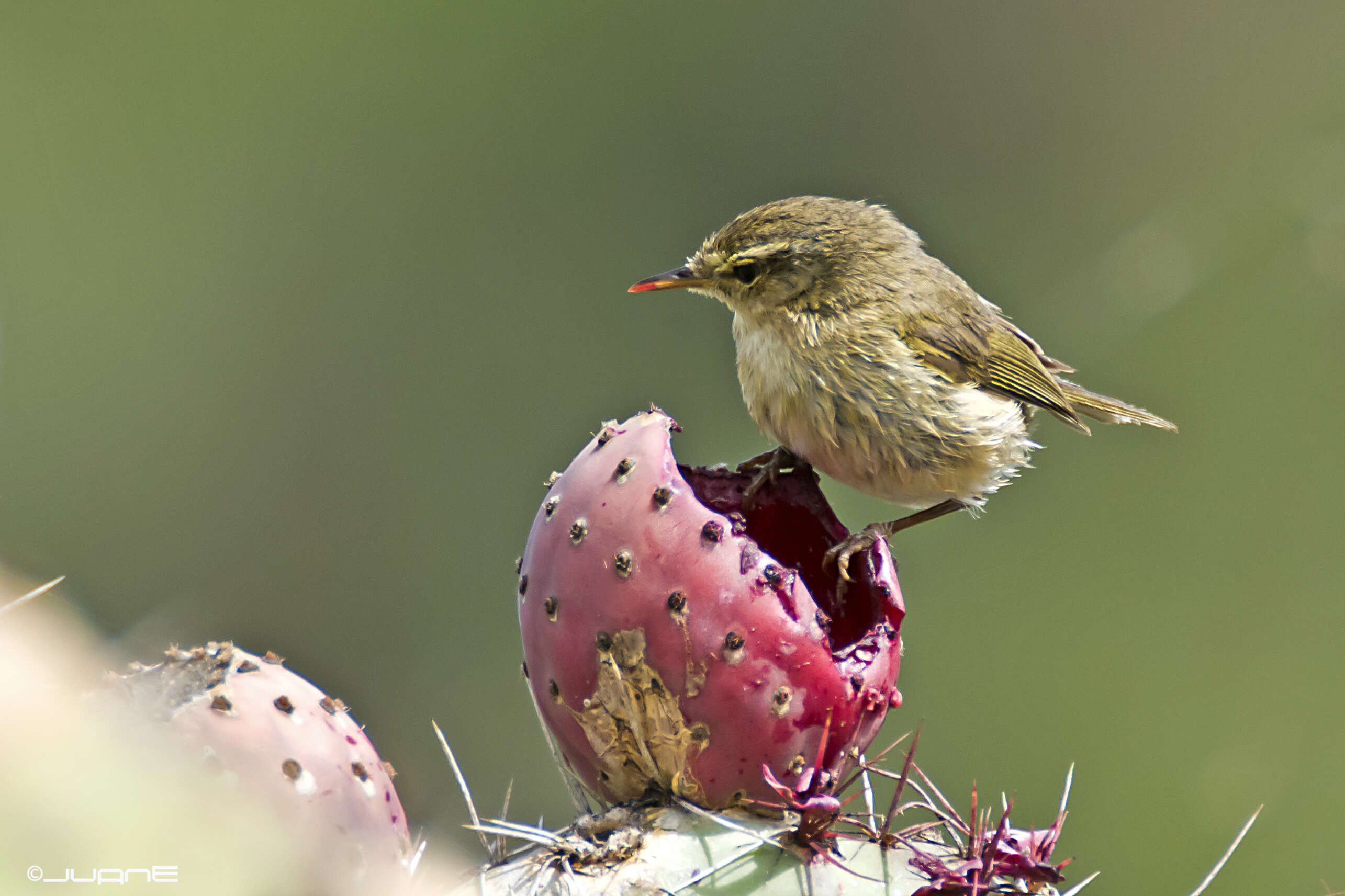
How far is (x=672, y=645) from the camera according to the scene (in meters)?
1.35

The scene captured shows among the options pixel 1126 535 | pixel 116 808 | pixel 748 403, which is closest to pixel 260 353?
pixel 1126 535

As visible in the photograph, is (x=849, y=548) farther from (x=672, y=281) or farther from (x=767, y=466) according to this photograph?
(x=672, y=281)

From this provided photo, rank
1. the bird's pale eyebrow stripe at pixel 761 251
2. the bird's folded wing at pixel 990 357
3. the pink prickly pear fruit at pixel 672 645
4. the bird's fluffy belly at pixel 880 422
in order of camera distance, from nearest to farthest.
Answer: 1. the pink prickly pear fruit at pixel 672 645
2. the bird's fluffy belly at pixel 880 422
3. the bird's pale eyebrow stripe at pixel 761 251
4. the bird's folded wing at pixel 990 357

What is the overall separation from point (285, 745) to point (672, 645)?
43 centimetres

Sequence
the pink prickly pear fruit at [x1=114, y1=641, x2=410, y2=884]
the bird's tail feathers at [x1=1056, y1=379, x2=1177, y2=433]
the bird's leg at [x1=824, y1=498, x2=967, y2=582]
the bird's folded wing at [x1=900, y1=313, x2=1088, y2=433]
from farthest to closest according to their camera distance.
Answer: the bird's tail feathers at [x1=1056, y1=379, x2=1177, y2=433]
the bird's folded wing at [x1=900, y1=313, x2=1088, y2=433]
the bird's leg at [x1=824, y1=498, x2=967, y2=582]
the pink prickly pear fruit at [x1=114, y1=641, x2=410, y2=884]

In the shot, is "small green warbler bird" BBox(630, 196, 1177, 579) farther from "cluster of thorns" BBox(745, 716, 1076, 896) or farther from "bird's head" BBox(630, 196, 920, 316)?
"cluster of thorns" BBox(745, 716, 1076, 896)

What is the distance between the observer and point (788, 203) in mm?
2055

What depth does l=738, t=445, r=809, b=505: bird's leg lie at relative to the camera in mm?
1547

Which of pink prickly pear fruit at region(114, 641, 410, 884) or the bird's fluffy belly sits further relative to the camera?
the bird's fluffy belly

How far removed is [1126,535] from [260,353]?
4.09 metres

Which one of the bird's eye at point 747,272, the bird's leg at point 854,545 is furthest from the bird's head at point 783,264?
the bird's leg at point 854,545

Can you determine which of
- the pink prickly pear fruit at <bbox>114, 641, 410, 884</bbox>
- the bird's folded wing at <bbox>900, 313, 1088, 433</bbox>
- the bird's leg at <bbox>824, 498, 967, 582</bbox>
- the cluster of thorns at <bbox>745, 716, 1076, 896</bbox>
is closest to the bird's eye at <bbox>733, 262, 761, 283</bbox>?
the bird's folded wing at <bbox>900, 313, 1088, 433</bbox>

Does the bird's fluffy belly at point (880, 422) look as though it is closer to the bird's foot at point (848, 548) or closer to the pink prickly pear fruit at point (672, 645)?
the bird's foot at point (848, 548)

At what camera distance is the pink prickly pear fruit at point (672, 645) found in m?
1.35
